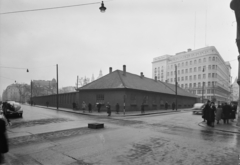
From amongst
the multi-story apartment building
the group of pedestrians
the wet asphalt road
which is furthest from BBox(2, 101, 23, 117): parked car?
the multi-story apartment building

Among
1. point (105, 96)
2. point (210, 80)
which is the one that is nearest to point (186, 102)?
point (105, 96)

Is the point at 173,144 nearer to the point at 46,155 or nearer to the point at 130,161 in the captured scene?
the point at 130,161

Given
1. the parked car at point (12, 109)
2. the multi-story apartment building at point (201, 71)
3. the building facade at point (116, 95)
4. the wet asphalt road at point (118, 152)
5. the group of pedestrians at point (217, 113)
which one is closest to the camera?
the wet asphalt road at point (118, 152)

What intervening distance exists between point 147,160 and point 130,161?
0.54 meters

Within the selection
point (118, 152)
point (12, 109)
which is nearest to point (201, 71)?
point (12, 109)

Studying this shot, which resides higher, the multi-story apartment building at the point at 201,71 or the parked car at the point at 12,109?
the multi-story apartment building at the point at 201,71

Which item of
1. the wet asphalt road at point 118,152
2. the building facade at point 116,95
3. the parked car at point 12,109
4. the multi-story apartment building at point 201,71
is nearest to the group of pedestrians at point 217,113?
the wet asphalt road at point 118,152

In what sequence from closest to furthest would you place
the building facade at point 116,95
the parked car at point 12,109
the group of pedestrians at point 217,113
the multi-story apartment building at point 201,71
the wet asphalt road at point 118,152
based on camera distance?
the wet asphalt road at point 118,152, the group of pedestrians at point 217,113, the parked car at point 12,109, the building facade at point 116,95, the multi-story apartment building at point 201,71

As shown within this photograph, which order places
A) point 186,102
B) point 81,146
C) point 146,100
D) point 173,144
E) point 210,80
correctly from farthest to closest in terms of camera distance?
point 210,80, point 186,102, point 146,100, point 173,144, point 81,146

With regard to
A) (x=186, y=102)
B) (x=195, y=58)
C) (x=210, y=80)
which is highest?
(x=195, y=58)

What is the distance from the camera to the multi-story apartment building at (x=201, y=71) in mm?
77938

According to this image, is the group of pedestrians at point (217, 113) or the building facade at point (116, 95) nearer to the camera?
the group of pedestrians at point (217, 113)

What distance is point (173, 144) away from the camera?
23.5 feet

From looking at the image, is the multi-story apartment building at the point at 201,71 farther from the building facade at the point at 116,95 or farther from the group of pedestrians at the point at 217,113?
the group of pedestrians at the point at 217,113
